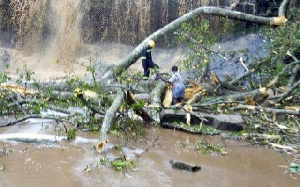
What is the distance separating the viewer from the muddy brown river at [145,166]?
504 centimetres

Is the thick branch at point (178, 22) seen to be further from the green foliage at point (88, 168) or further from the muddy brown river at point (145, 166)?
the green foliage at point (88, 168)

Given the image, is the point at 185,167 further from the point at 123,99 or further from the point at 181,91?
the point at 181,91

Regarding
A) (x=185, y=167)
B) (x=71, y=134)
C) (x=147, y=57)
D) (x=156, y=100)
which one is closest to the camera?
(x=185, y=167)

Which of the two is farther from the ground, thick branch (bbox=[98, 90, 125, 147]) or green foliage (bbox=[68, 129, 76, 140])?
thick branch (bbox=[98, 90, 125, 147])

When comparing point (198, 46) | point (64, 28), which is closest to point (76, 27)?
point (64, 28)

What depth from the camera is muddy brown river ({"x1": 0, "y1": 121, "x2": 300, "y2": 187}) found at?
5.04 meters

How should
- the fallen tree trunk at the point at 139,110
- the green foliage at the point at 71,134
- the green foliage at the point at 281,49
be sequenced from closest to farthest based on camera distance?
the green foliage at the point at 71,134 → the fallen tree trunk at the point at 139,110 → the green foliage at the point at 281,49

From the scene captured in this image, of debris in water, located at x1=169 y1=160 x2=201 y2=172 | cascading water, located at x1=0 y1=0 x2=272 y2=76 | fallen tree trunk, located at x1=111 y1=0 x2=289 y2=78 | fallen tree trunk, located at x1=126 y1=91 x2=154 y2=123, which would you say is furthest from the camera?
cascading water, located at x1=0 y1=0 x2=272 y2=76

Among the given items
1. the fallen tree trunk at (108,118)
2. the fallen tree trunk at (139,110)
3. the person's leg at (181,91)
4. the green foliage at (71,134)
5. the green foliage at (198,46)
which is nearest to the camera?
the fallen tree trunk at (108,118)

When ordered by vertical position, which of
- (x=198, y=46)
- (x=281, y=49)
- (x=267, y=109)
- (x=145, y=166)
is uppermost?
(x=198, y=46)

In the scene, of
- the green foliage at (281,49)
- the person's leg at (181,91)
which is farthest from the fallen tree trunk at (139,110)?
the green foliage at (281,49)

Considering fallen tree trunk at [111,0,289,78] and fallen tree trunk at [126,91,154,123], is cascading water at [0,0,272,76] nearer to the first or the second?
fallen tree trunk at [111,0,289,78]

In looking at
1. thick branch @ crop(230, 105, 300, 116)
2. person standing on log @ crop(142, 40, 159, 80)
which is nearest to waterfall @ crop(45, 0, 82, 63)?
person standing on log @ crop(142, 40, 159, 80)

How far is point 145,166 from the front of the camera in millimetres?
5719
